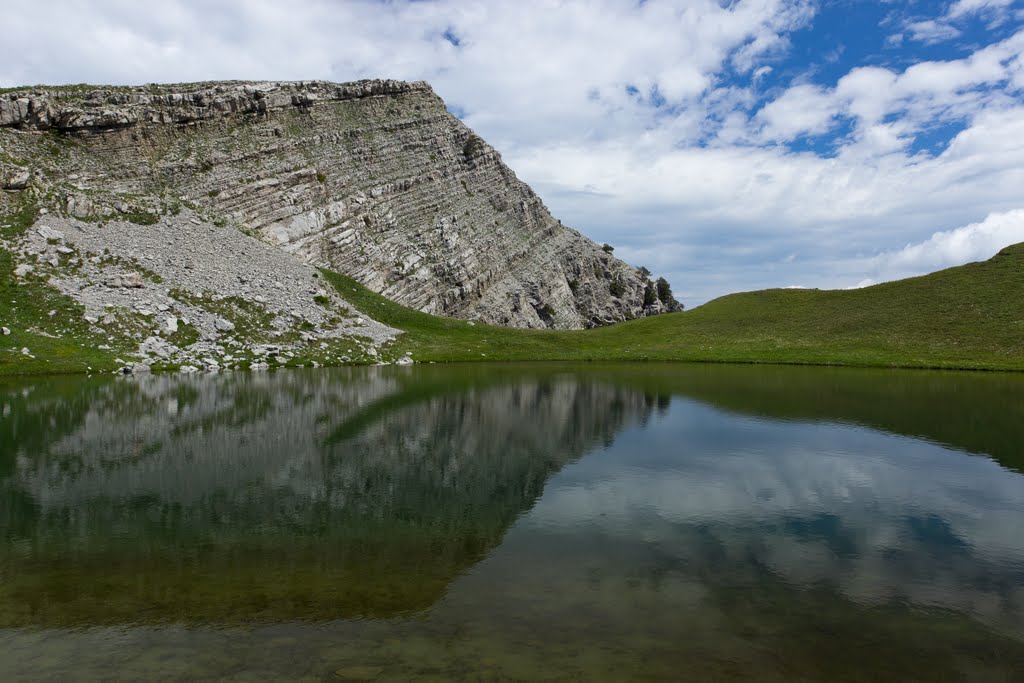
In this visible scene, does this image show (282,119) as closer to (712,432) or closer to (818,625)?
(712,432)

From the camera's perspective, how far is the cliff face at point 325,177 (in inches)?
3656

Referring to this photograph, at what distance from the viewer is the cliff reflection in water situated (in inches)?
438

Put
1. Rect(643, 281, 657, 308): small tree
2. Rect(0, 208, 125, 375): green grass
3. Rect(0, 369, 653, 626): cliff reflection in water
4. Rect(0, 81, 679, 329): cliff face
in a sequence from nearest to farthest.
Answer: Rect(0, 369, 653, 626): cliff reflection in water
Rect(0, 208, 125, 375): green grass
Rect(0, 81, 679, 329): cliff face
Rect(643, 281, 657, 308): small tree

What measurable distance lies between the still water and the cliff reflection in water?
10 centimetres

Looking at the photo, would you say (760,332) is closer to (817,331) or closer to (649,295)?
(817,331)

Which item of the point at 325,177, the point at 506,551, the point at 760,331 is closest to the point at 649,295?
the point at 760,331

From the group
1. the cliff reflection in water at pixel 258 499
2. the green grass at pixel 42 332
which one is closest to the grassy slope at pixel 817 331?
the green grass at pixel 42 332

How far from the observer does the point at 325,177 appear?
109 meters

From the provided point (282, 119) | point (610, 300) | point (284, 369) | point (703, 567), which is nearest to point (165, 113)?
point (282, 119)

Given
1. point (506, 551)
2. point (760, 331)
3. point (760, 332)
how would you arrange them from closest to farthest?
1. point (506, 551)
2. point (760, 332)
3. point (760, 331)

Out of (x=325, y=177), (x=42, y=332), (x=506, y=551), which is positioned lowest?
(x=506, y=551)

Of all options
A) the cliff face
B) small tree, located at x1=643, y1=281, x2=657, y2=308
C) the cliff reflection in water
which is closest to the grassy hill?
the cliff face

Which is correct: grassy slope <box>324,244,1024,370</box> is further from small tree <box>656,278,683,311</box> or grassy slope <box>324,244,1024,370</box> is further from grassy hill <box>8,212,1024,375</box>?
small tree <box>656,278,683,311</box>

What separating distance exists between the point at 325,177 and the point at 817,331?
8660 cm
